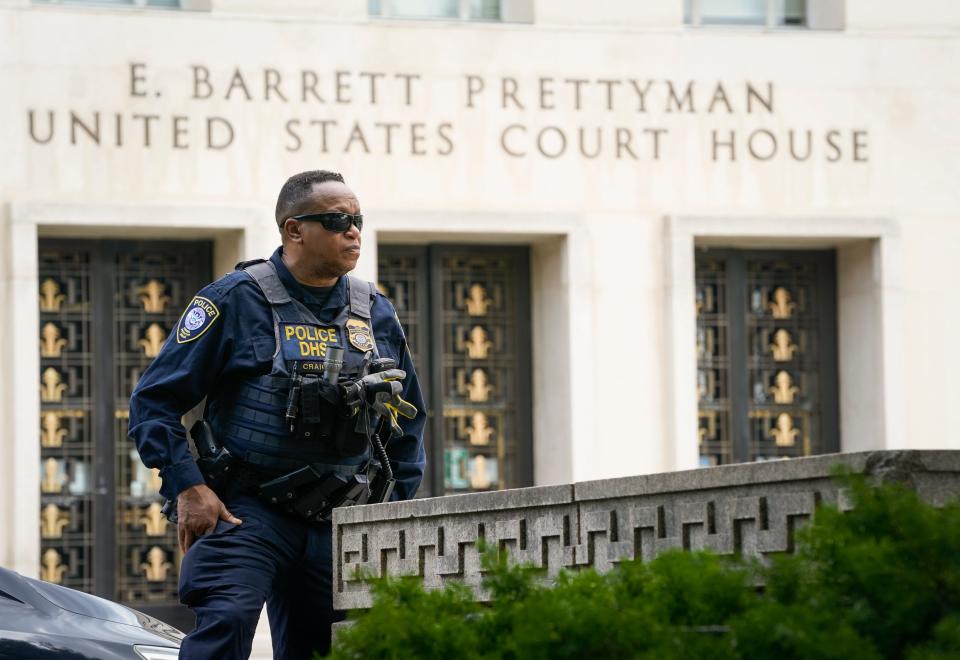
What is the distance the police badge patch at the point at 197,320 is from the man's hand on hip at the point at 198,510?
0.48 m

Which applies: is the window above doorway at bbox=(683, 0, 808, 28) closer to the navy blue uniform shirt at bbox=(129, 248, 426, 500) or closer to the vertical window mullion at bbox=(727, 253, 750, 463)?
the vertical window mullion at bbox=(727, 253, 750, 463)

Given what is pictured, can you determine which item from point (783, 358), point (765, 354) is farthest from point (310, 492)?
point (783, 358)

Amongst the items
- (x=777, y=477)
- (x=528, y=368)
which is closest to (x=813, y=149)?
(x=528, y=368)

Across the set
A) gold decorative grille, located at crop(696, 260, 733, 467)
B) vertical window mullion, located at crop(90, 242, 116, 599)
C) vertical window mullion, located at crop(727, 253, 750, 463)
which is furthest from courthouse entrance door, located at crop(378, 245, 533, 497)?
vertical window mullion, located at crop(90, 242, 116, 599)

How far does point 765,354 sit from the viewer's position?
609 inches

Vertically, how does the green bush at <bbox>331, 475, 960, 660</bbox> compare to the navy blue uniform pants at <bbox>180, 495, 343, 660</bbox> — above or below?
above

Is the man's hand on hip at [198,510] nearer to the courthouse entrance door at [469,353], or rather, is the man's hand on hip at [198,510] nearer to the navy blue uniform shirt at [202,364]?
the navy blue uniform shirt at [202,364]

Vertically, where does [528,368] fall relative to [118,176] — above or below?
below

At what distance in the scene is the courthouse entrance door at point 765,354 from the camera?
50.5 feet

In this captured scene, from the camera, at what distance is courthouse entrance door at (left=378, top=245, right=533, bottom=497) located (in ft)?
48.8

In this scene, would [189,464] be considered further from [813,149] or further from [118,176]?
[813,149]

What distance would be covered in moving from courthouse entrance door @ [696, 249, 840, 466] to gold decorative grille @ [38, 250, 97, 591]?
423 centimetres

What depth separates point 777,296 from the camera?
15508mm

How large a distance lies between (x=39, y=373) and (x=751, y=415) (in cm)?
493
